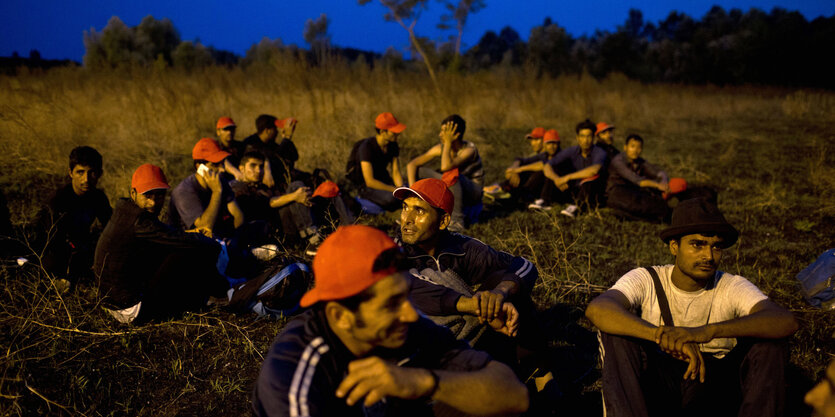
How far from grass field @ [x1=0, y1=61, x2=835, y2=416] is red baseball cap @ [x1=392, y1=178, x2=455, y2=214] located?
150 centimetres

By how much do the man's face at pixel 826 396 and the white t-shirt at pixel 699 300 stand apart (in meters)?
0.92

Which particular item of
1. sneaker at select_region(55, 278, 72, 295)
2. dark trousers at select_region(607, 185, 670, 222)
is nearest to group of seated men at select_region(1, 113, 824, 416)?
sneaker at select_region(55, 278, 72, 295)

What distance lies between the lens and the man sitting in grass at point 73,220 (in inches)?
170

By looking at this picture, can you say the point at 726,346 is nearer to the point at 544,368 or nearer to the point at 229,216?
the point at 544,368

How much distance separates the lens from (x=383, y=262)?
155 cm

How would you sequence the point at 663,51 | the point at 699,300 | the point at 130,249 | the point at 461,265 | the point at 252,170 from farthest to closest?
the point at 663,51 → the point at 252,170 → the point at 130,249 → the point at 461,265 → the point at 699,300

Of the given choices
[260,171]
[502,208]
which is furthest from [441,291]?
[502,208]

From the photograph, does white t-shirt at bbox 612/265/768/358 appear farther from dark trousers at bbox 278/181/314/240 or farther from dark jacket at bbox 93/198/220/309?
dark trousers at bbox 278/181/314/240

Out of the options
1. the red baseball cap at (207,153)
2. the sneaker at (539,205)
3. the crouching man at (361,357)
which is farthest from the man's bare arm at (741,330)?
the sneaker at (539,205)

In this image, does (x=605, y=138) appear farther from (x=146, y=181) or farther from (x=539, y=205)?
(x=146, y=181)

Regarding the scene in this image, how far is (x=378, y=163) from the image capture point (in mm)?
6879

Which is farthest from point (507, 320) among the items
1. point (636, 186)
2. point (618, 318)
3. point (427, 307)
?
point (636, 186)

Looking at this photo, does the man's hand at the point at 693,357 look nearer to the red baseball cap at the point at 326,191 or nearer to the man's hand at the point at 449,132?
the red baseball cap at the point at 326,191

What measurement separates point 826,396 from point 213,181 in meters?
4.94
